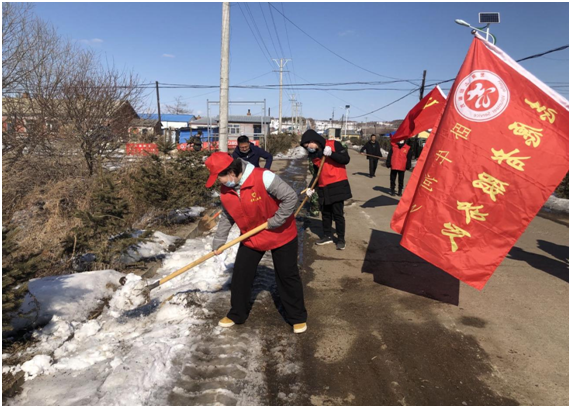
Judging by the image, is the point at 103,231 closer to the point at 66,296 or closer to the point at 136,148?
the point at 66,296

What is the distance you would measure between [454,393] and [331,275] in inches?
89.2

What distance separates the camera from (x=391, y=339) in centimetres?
321

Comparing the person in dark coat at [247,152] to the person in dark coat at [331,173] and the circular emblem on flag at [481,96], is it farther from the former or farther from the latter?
the circular emblem on flag at [481,96]

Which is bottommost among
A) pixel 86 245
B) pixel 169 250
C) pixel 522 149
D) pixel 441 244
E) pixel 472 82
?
pixel 169 250

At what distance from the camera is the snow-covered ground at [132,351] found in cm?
245

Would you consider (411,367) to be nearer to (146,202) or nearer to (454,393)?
(454,393)

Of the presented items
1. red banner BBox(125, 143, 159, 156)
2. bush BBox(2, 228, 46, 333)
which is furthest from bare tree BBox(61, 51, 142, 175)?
bush BBox(2, 228, 46, 333)

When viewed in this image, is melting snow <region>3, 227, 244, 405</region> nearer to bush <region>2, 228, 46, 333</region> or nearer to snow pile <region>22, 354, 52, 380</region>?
snow pile <region>22, 354, 52, 380</region>

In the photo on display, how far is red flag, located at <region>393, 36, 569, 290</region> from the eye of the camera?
2.94 m

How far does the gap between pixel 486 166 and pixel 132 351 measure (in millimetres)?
Result: 3387

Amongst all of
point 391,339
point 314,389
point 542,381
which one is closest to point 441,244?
point 391,339

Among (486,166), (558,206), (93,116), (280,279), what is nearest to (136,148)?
(93,116)

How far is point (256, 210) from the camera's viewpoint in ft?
10.2

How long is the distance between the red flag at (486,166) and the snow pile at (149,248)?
132 inches
